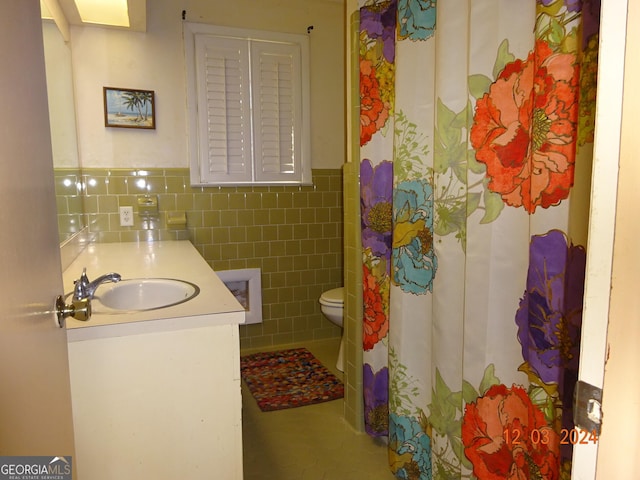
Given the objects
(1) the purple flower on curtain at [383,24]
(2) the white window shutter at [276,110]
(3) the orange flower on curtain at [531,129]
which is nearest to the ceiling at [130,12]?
(2) the white window shutter at [276,110]

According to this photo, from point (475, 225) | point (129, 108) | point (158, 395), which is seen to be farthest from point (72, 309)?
point (129, 108)

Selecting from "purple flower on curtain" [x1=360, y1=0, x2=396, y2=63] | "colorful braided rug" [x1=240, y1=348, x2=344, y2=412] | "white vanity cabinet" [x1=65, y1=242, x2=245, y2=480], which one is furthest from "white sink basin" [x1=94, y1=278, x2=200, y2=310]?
"purple flower on curtain" [x1=360, y1=0, x2=396, y2=63]

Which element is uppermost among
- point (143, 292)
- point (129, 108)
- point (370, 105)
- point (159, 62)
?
point (159, 62)

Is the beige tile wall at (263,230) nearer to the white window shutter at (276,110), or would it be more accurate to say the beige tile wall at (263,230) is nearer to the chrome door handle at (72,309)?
the white window shutter at (276,110)

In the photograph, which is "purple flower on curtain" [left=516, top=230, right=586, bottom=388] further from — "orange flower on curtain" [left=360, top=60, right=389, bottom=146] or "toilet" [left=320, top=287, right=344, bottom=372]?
"toilet" [left=320, top=287, right=344, bottom=372]

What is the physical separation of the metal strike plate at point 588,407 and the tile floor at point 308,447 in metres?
1.44

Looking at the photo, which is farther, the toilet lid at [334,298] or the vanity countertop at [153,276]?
the toilet lid at [334,298]

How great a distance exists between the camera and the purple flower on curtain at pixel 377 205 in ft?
5.79

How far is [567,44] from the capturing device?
1.01 m

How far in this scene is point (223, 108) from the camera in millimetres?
2746

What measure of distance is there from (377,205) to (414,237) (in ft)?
0.82

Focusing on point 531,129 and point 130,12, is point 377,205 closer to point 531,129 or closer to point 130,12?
point 531,129

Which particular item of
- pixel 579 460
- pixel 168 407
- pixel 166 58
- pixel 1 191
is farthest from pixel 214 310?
pixel 166 58

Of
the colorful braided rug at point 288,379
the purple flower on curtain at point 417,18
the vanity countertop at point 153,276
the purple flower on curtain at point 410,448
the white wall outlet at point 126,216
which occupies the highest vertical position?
the purple flower on curtain at point 417,18
